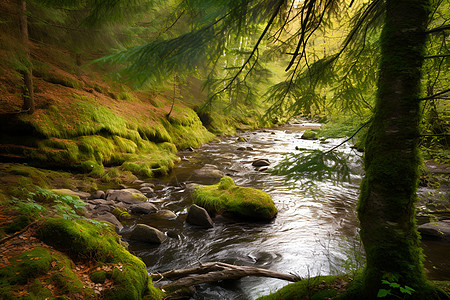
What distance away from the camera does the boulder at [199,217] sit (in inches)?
241

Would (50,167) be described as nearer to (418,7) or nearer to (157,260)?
(157,260)

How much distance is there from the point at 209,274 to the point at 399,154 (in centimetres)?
297

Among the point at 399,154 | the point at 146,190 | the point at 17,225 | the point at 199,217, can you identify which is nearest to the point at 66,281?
the point at 17,225

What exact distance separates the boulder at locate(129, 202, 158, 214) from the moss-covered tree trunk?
231 inches

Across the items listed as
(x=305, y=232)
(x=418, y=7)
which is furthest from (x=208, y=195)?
(x=418, y=7)

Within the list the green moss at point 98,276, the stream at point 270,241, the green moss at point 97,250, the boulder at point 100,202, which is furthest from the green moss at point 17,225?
the boulder at point 100,202

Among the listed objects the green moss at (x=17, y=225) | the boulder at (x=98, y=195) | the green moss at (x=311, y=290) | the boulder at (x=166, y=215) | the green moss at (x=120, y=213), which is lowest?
the boulder at (x=166, y=215)

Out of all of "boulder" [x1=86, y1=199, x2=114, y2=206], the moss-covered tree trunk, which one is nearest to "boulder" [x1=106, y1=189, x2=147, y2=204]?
"boulder" [x1=86, y1=199, x2=114, y2=206]

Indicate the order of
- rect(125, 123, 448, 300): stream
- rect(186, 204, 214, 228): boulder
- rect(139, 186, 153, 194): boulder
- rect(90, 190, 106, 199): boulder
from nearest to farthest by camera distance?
rect(125, 123, 448, 300): stream, rect(186, 204, 214, 228): boulder, rect(90, 190, 106, 199): boulder, rect(139, 186, 153, 194): boulder

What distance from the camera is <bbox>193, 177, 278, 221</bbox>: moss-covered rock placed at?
6.44 metres

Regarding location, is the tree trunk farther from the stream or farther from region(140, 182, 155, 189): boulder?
the stream

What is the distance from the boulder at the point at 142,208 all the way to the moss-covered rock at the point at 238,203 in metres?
1.32

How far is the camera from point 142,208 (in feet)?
21.6

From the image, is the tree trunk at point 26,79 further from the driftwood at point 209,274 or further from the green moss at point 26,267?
the driftwood at point 209,274
